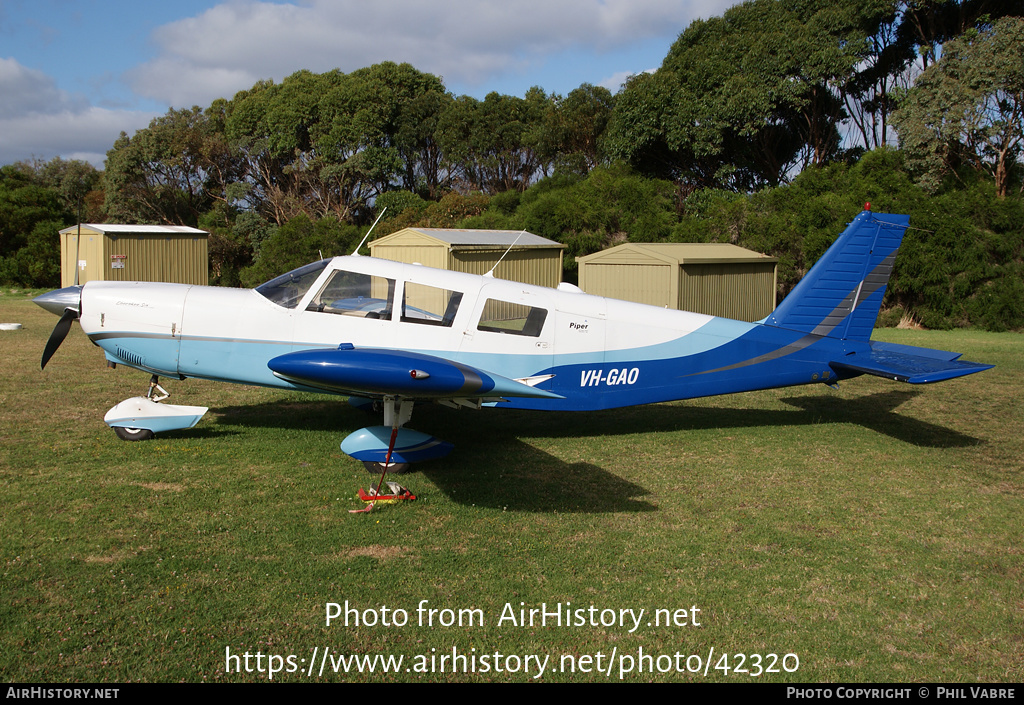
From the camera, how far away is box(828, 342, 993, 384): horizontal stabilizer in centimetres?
729

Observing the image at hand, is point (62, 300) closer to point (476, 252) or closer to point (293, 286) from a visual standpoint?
point (293, 286)

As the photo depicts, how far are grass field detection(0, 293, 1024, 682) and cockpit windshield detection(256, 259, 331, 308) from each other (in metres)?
1.60

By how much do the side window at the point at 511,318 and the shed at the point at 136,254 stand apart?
798 inches

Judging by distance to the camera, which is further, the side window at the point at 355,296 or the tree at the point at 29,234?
the tree at the point at 29,234

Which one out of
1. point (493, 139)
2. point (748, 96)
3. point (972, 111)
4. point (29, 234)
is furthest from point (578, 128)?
point (29, 234)

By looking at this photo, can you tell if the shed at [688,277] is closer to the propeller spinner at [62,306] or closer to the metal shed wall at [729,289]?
the metal shed wall at [729,289]

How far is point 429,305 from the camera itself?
746 cm

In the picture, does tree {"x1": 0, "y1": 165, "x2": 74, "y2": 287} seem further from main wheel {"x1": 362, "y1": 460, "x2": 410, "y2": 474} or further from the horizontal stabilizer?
the horizontal stabilizer

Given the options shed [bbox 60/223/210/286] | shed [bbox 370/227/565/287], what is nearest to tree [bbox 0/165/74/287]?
shed [bbox 60/223/210/286]

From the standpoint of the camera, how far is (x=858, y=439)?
336 inches

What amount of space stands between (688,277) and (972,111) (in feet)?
44.1

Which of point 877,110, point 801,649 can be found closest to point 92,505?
point 801,649

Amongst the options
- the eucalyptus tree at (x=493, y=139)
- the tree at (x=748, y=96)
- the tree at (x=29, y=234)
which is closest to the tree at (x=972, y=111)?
the tree at (x=748, y=96)

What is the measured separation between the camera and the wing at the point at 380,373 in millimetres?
5402
